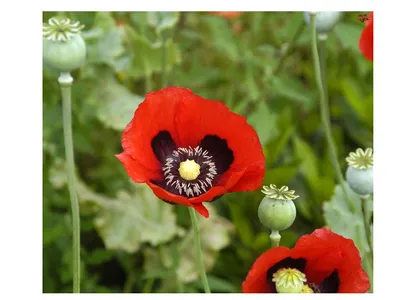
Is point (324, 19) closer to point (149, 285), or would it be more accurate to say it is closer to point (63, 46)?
point (63, 46)

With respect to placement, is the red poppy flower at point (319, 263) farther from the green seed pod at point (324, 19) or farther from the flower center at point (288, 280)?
the green seed pod at point (324, 19)

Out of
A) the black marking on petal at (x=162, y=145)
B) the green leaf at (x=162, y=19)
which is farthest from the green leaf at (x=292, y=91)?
the black marking on petal at (x=162, y=145)

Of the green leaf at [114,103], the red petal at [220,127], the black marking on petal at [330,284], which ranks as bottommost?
the black marking on petal at [330,284]

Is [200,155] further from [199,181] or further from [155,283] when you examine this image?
[155,283]

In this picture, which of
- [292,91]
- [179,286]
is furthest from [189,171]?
[292,91]

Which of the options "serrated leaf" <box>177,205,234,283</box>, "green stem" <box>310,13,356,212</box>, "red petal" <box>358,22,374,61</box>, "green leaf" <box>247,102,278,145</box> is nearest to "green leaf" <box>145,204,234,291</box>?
"serrated leaf" <box>177,205,234,283</box>
